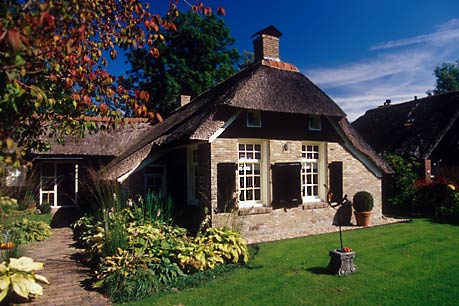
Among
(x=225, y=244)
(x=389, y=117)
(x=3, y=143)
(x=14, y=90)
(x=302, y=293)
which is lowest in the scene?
(x=302, y=293)

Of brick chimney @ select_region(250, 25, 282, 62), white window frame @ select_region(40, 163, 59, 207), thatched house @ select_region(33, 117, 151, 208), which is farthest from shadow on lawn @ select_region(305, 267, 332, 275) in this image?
white window frame @ select_region(40, 163, 59, 207)

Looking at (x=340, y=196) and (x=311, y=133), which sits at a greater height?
(x=311, y=133)

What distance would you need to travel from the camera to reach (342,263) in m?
6.89

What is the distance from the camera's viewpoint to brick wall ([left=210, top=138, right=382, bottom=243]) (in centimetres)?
1038

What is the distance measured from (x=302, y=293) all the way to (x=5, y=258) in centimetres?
564

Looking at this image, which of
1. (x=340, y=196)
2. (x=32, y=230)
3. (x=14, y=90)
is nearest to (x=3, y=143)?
(x=14, y=90)

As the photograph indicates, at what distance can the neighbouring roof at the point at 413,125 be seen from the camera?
60.3 feet

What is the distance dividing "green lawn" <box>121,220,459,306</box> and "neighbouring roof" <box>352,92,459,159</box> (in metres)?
10.00

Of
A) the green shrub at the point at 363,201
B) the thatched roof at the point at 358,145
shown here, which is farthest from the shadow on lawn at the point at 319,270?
the thatched roof at the point at 358,145

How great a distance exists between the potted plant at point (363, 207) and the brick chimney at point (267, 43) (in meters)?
6.15

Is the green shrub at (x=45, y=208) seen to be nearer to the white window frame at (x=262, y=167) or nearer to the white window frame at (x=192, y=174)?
the white window frame at (x=192, y=174)

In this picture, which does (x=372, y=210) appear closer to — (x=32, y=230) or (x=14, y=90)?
(x=32, y=230)

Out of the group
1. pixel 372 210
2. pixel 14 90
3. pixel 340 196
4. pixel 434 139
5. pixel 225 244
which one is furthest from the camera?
pixel 434 139

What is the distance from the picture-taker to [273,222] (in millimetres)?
11242
